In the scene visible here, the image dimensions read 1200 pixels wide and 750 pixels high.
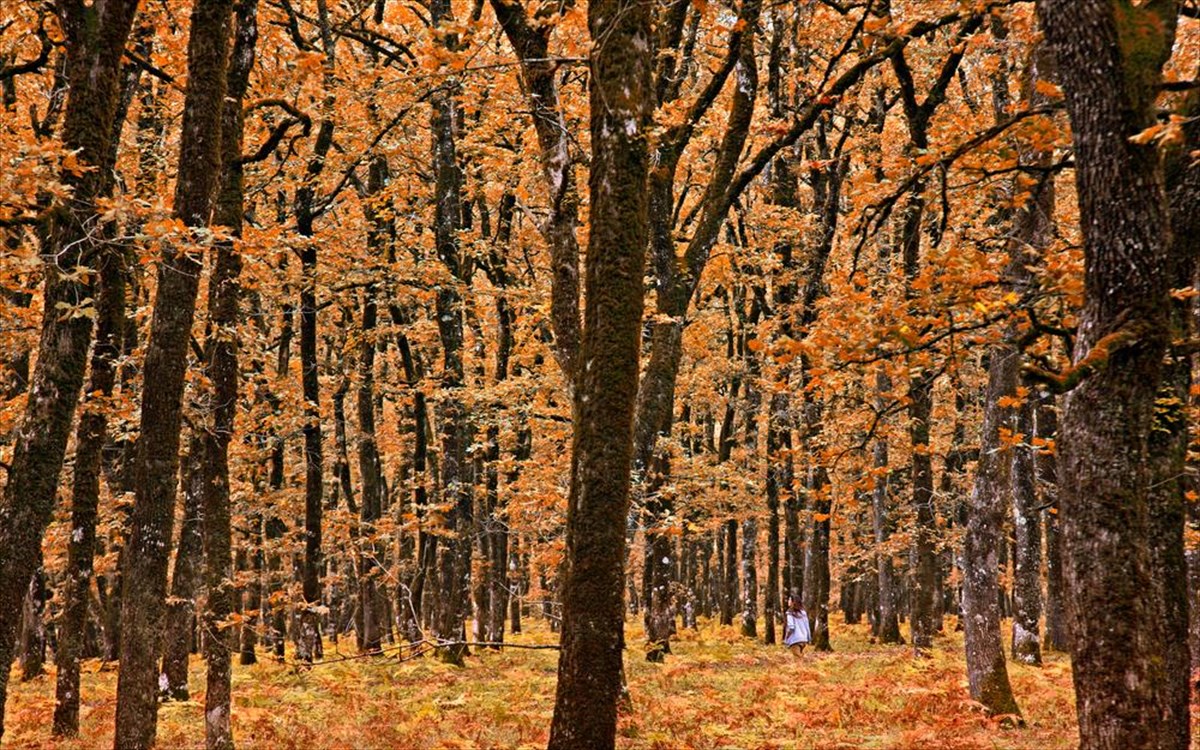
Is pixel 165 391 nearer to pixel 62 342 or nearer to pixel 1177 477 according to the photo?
pixel 62 342

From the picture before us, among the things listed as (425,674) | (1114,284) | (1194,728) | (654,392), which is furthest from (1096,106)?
(425,674)

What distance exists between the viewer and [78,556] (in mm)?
13109

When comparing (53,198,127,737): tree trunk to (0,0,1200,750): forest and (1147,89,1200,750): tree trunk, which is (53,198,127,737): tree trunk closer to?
(0,0,1200,750): forest

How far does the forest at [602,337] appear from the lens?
526cm

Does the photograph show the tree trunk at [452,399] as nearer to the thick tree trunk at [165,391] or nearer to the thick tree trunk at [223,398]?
the thick tree trunk at [223,398]

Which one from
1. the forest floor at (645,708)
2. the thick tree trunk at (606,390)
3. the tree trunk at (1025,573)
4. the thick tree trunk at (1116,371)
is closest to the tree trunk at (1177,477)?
the thick tree trunk at (1116,371)

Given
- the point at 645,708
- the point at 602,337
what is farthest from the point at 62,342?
the point at 645,708

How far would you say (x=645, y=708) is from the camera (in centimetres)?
1326

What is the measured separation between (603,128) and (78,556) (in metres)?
11.6

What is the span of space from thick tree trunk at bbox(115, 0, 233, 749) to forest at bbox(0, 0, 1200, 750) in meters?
0.04

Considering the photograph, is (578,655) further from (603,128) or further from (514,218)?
(514,218)

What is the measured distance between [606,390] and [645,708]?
9.04m

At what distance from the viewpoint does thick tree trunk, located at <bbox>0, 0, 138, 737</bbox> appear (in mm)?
7414

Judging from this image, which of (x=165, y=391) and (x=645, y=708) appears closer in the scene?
(x=165, y=391)
